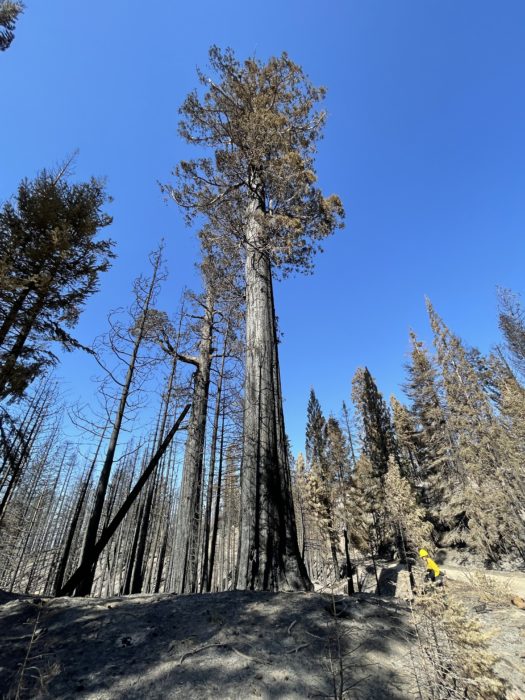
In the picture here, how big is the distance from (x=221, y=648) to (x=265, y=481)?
171 cm

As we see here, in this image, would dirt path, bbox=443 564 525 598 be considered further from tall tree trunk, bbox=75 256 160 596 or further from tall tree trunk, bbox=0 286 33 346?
tall tree trunk, bbox=0 286 33 346

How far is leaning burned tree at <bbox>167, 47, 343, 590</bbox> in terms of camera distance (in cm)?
421

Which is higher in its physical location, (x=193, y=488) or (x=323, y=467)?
(x=323, y=467)

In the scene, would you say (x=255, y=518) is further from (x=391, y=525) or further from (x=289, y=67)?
(x=391, y=525)

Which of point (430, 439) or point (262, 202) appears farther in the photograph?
Result: point (430, 439)

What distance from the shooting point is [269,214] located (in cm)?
648

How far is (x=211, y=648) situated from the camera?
7.95ft

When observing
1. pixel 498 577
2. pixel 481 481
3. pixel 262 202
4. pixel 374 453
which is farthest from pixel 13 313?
pixel 374 453

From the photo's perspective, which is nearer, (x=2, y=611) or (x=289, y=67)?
(x=2, y=611)

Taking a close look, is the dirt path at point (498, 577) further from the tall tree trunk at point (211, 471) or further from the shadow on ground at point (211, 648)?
the tall tree trunk at point (211, 471)

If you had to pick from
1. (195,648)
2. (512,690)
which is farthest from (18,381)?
(512,690)

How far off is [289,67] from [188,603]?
10433 mm

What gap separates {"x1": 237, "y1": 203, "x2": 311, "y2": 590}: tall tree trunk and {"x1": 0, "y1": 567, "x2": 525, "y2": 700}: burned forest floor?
0.39 meters

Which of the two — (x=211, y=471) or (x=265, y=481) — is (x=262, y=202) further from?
(x=211, y=471)
